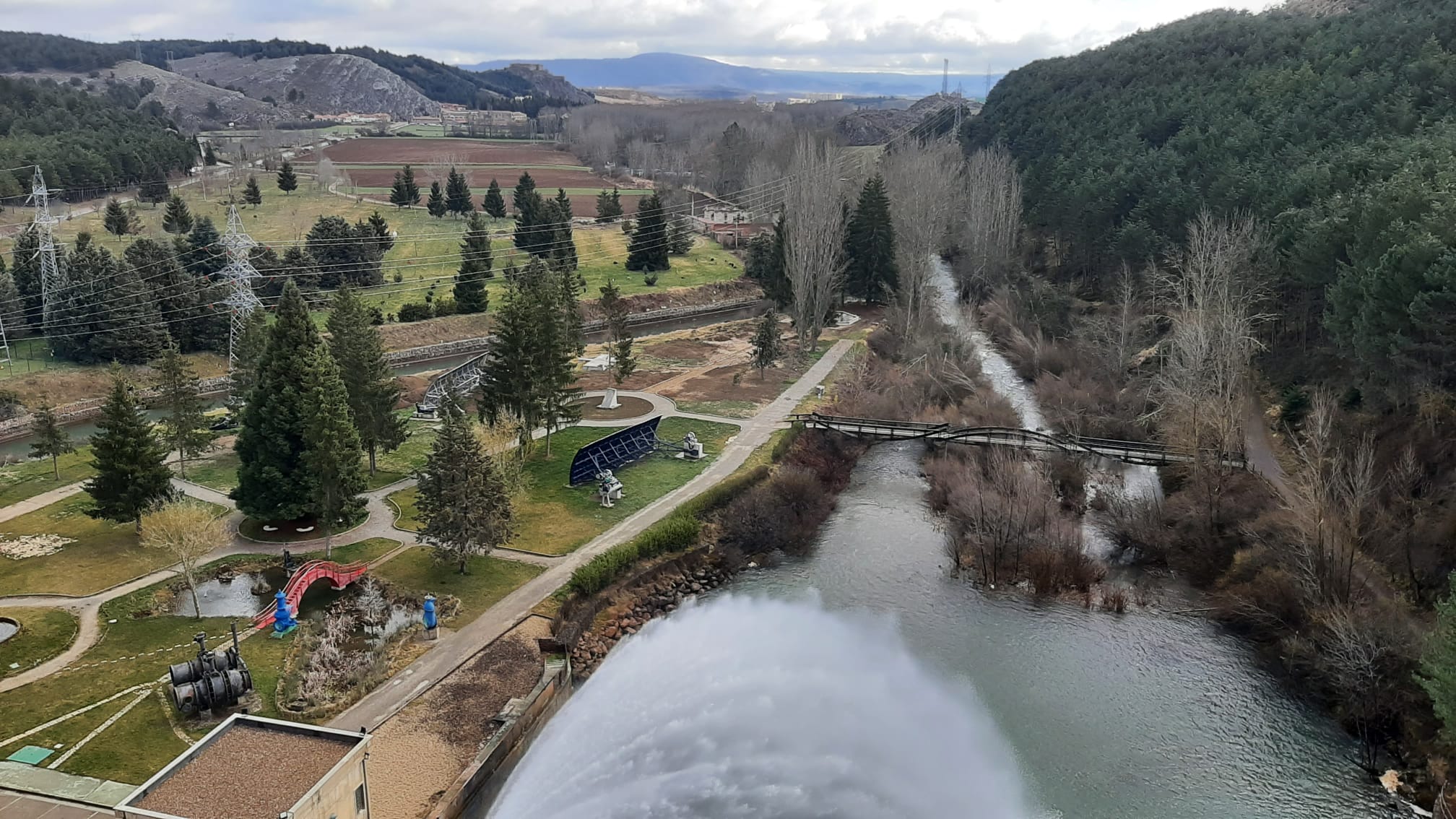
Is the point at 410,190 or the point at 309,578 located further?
the point at 410,190

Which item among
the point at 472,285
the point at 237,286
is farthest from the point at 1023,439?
the point at 472,285

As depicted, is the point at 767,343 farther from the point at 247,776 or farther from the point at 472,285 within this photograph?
the point at 247,776

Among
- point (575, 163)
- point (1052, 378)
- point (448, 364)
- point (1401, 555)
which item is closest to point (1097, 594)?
point (1401, 555)

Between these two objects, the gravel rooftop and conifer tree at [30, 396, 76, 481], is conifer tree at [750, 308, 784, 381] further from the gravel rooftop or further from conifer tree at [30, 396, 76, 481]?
Result: the gravel rooftop

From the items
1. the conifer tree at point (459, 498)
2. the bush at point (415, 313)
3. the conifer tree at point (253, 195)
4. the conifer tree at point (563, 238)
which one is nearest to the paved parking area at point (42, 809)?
the conifer tree at point (459, 498)

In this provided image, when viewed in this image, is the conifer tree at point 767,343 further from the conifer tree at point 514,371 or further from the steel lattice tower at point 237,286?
the steel lattice tower at point 237,286

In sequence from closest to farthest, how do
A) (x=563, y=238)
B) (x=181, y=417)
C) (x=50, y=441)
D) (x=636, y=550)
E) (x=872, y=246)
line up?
(x=636, y=550), (x=50, y=441), (x=181, y=417), (x=872, y=246), (x=563, y=238)
